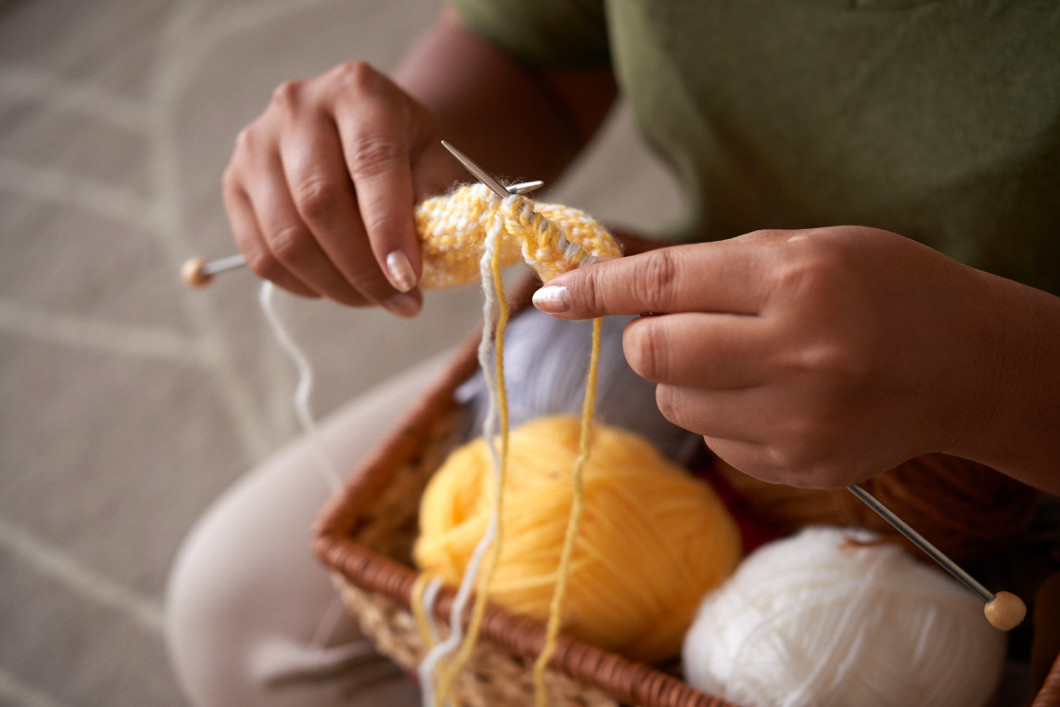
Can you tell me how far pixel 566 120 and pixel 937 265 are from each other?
564 millimetres

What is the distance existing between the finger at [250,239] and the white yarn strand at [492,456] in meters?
0.16

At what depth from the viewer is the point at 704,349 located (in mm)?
338

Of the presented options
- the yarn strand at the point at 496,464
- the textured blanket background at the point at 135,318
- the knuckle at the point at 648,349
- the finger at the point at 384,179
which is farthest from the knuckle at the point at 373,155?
the textured blanket background at the point at 135,318

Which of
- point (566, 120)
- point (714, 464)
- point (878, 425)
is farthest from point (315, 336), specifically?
point (878, 425)

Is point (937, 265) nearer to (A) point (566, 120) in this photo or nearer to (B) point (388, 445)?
(B) point (388, 445)

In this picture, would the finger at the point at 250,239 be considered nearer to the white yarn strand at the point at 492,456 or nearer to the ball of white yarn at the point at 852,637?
the white yarn strand at the point at 492,456

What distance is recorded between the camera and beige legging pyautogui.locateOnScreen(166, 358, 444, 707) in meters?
0.67

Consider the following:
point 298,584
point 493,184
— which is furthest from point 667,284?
point 298,584

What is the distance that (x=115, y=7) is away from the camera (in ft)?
6.56

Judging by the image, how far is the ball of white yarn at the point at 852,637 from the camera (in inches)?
19.1

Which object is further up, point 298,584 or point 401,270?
point 401,270

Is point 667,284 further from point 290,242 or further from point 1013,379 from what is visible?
point 290,242

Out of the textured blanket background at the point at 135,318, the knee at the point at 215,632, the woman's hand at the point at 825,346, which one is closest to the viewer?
the woman's hand at the point at 825,346

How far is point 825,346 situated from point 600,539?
0.29 metres
